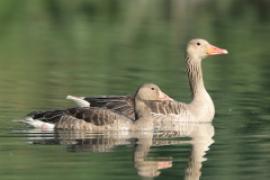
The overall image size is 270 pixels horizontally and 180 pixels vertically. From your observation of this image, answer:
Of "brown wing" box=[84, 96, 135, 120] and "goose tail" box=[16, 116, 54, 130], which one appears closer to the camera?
"goose tail" box=[16, 116, 54, 130]

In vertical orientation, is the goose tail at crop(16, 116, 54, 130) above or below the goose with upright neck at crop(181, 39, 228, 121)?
below

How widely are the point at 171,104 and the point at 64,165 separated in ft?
18.9

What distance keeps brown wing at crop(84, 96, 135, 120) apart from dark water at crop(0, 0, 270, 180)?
1.18 metres

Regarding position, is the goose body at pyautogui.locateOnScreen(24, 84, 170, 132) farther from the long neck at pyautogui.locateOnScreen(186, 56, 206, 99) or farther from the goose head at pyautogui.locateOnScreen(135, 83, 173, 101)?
the long neck at pyautogui.locateOnScreen(186, 56, 206, 99)

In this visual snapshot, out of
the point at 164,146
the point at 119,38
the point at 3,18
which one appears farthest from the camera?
the point at 3,18

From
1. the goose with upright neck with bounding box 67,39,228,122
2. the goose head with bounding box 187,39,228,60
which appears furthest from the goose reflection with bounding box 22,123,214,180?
the goose head with bounding box 187,39,228,60

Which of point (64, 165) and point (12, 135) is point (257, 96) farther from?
point (64, 165)

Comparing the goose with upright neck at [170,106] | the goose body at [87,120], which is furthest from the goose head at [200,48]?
the goose body at [87,120]

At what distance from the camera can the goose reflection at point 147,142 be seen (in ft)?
56.1

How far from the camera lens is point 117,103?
2191 centimetres

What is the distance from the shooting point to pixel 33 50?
3522cm

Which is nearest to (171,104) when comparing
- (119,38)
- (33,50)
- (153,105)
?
(153,105)

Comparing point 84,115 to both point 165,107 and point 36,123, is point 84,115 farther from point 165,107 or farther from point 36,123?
point 165,107

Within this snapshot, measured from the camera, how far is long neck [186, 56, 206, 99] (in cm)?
2328
